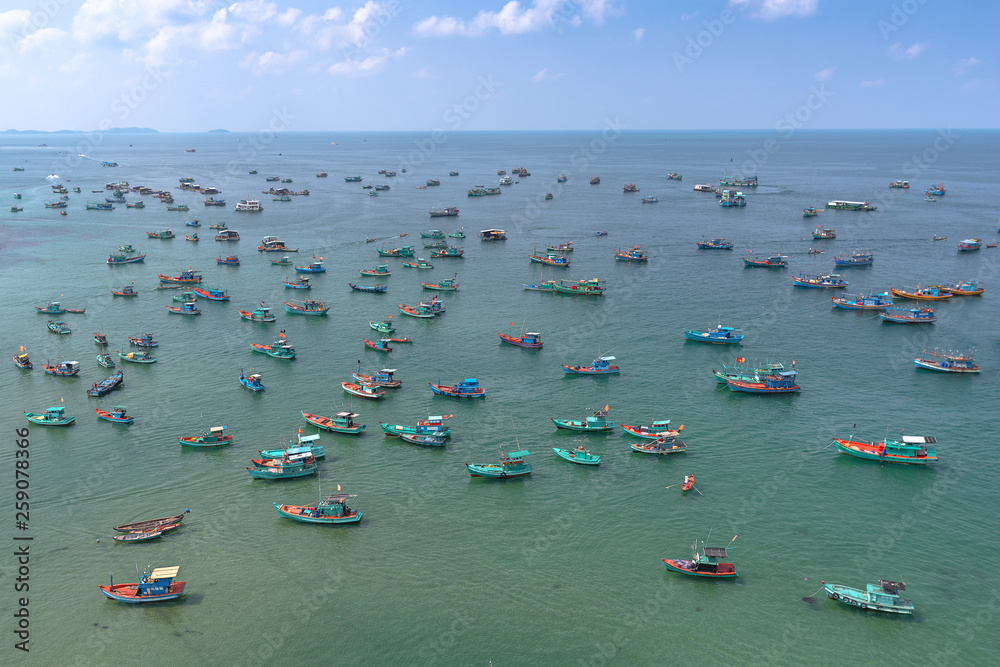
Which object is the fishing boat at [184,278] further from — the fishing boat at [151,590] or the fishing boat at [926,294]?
the fishing boat at [926,294]

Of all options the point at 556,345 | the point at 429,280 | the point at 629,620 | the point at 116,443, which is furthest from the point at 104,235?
the point at 629,620

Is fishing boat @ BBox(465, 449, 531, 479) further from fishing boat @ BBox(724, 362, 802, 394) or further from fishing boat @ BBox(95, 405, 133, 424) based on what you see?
fishing boat @ BBox(95, 405, 133, 424)

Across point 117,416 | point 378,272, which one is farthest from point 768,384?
point 378,272

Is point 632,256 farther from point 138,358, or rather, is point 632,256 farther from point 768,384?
point 138,358

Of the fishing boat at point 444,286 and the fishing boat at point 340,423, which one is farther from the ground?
the fishing boat at point 444,286

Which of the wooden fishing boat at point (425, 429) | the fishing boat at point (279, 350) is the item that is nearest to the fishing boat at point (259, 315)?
the fishing boat at point (279, 350)
